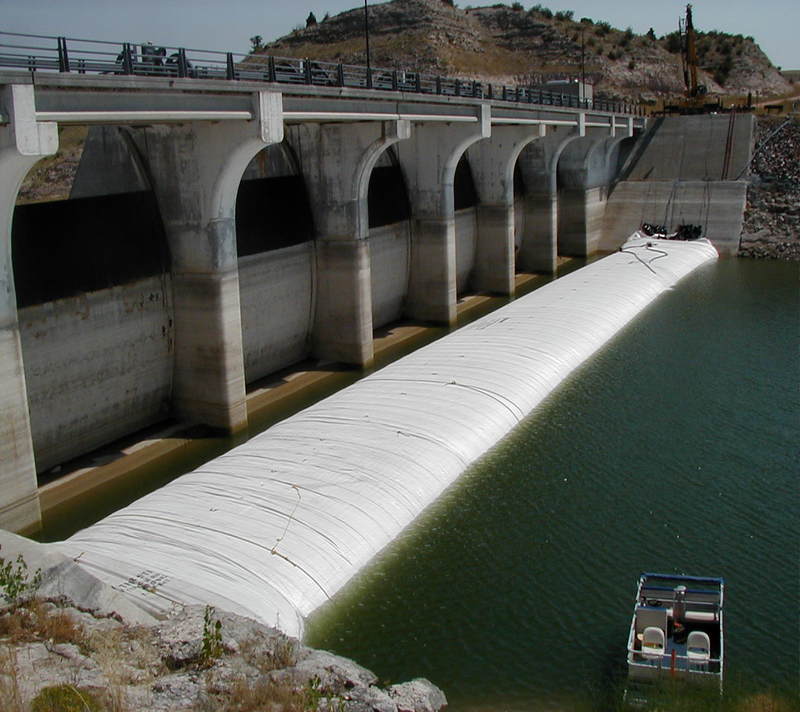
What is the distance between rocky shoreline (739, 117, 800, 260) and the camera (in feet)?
180

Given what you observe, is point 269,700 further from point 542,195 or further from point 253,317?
point 542,195

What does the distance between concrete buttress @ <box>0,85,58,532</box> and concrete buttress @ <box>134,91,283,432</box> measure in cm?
670

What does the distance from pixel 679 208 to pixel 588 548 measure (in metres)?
45.2

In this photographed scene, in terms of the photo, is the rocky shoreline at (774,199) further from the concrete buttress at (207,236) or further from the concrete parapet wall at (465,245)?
the concrete buttress at (207,236)

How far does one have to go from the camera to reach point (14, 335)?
18656mm

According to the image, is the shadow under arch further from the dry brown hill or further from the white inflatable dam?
the dry brown hill

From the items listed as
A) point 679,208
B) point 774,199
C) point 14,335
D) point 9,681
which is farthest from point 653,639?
point 774,199

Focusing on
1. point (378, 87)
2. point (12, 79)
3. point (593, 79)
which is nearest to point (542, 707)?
point (12, 79)

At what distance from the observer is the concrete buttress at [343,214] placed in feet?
104

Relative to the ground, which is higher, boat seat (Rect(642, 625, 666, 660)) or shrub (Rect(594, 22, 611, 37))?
shrub (Rect(594, 22, 611, 37))

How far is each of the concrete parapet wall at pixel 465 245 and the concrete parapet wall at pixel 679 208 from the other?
16801mm

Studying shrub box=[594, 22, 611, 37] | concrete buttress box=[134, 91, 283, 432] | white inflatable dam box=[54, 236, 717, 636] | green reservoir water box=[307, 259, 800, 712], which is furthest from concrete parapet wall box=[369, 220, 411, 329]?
shrub box=[594, 22, 611, 37]

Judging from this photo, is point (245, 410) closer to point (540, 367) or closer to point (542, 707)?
point (540, 367)

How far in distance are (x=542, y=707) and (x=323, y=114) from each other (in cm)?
1929
